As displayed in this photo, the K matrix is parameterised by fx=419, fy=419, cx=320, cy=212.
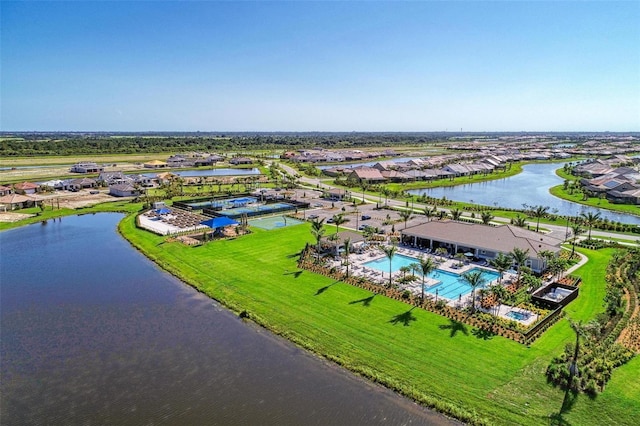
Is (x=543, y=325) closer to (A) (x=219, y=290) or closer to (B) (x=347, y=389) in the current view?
(B) (x=347, y=389)

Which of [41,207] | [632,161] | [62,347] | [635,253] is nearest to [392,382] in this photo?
[62,347]

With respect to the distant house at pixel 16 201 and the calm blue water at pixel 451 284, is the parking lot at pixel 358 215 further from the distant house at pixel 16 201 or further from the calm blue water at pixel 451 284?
the distant house at pixel 16 201

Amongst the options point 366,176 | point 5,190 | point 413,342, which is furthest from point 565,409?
point 5,190

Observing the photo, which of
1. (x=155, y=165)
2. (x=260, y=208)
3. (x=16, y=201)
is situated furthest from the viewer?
(x=155, y=165)

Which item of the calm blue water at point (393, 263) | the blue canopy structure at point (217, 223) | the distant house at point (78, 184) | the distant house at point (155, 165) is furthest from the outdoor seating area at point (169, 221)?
the distant house at point (155, 165)

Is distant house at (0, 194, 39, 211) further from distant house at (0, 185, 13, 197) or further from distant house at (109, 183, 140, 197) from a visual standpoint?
distant house at (109, 183, 140, 197)

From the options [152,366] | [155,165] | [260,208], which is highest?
[155,165]

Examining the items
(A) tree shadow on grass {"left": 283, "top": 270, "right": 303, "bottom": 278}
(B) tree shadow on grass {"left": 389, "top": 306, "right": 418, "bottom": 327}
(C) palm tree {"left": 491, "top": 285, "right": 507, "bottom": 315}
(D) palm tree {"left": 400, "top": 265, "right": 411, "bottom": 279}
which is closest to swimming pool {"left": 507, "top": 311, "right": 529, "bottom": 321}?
(C) palm tree {"left": 491, "top": 285, "right": 507, "bottom": 315}

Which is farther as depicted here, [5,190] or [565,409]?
[5,190]

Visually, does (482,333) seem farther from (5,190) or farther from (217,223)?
(5,190)
